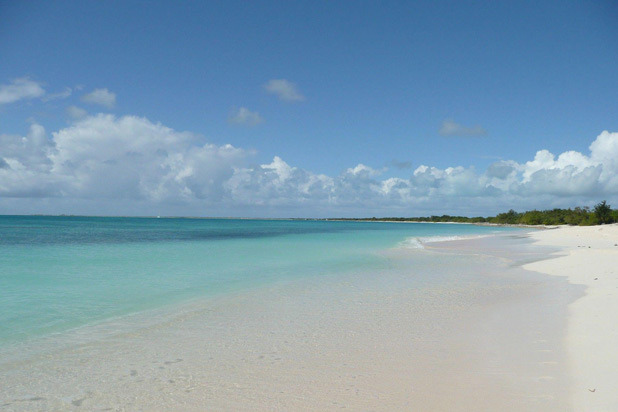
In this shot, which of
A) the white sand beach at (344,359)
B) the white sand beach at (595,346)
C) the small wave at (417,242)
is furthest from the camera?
the small wave at (417,242)

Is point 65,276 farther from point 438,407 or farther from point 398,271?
point 438,407

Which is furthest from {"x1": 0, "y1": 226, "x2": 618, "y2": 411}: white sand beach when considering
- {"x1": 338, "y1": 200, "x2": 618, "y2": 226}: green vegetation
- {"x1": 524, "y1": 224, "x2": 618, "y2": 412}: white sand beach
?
{"x1": 338, "y1": 200, "x2": 618, "y2": 226}: green vegetation

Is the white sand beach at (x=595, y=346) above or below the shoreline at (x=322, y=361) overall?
above

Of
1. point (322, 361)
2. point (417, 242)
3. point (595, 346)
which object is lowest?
point (417, 242)

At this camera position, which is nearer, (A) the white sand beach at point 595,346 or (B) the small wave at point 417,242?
(A) the white sand beach at point 595,346

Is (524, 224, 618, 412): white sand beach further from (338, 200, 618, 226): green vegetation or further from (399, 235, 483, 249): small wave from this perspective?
(338, 200, 618, 226): green vegetation

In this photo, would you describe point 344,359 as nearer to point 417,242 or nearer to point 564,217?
point 417,242

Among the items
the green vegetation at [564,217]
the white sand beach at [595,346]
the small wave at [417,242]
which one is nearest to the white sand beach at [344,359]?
the white sand beach at [595,346]

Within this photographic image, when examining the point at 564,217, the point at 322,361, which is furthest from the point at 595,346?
the point at 564,217

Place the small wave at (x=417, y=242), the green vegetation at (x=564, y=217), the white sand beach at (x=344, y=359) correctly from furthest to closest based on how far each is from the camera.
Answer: the green vegetation at (x=564, y=217)
the small wave at (x=417, y=242)
the white sand beach at (x=344, y=359)

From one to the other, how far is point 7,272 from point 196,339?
46.5 ft

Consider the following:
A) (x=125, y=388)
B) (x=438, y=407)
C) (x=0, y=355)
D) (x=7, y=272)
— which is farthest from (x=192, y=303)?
(x=7, y=272)

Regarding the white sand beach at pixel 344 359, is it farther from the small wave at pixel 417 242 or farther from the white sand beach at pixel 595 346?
the small wave at pixel 417 242

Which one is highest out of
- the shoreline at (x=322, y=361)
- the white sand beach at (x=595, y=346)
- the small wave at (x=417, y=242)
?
the white sand beach at (x=595, y=346)
